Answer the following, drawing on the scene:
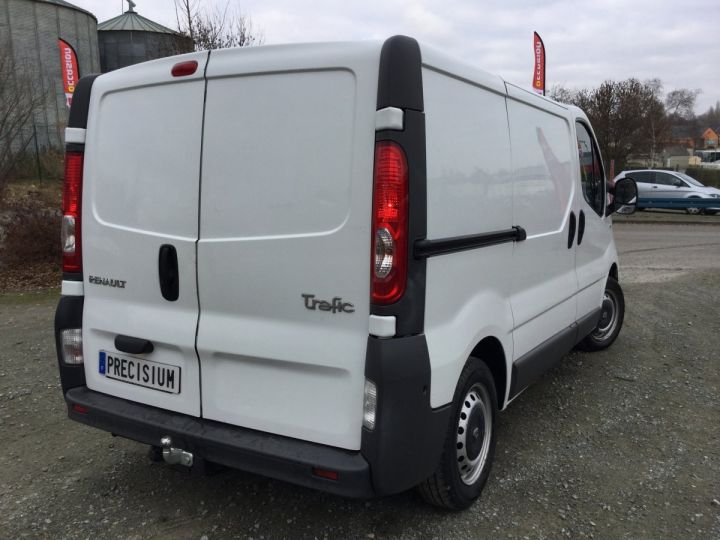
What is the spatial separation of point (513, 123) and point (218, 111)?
162cm

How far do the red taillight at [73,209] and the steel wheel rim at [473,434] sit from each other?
2.11 m

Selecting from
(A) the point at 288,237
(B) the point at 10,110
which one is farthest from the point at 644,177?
(A) the point at 288,237

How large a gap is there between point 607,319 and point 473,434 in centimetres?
328

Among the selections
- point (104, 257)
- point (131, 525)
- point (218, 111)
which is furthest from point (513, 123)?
point (131, 525)

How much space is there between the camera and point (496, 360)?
10.8ft

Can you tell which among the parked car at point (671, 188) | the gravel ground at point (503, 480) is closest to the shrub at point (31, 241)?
the gravel ground at point (503, 480)

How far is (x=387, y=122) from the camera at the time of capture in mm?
2334

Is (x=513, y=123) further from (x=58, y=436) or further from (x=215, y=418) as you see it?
(x=58, y=436)

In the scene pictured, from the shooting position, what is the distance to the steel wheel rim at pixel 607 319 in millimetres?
5719

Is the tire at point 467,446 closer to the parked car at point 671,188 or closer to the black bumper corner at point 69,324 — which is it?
the black bumper corner at point 69,324

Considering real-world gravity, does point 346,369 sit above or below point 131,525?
above

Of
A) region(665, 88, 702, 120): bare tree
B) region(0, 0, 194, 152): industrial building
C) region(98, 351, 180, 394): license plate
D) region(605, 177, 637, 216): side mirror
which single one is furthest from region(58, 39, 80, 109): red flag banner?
region(665, 88, 702, 120): bare tree

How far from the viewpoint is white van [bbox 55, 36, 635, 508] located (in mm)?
2416

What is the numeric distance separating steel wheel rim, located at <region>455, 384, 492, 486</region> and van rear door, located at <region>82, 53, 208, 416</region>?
1.29m
